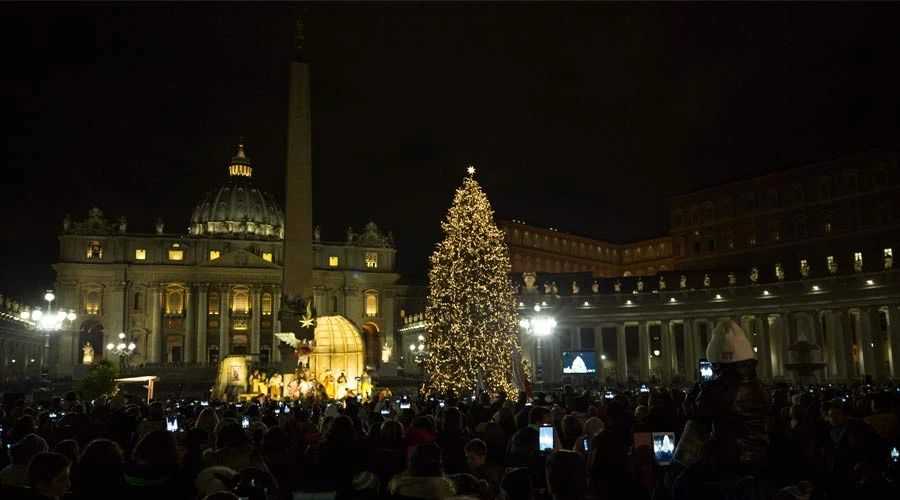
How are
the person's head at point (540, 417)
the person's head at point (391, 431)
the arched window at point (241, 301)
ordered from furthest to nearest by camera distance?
the arched window at point (241, 301), the person's head at point (540, 417), the person's head at point (391, 431)

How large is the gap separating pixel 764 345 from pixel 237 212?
102358 millimetres

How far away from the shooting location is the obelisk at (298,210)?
3584 cm

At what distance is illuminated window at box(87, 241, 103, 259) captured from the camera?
112 metres

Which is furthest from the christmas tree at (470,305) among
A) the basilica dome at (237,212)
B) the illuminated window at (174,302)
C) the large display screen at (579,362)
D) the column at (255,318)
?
the basilica dome at (237,212)

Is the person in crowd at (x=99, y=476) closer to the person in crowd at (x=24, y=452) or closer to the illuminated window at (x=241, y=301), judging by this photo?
the person in crowd at (x=24, y=452)

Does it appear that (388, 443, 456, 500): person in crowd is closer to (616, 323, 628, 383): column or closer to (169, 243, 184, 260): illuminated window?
(616, 323, 628, 383): column

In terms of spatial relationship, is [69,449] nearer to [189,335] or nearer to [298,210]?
[298,210]

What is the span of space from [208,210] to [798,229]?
10015 cm

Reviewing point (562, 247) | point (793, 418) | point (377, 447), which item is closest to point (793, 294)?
point (793, 418)

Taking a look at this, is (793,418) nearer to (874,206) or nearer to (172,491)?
(172,491)

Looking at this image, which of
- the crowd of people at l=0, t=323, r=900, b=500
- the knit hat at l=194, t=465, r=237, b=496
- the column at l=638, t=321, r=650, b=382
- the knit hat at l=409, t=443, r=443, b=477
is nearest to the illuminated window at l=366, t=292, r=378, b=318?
the column at l=638, t=321, r=650, b=382

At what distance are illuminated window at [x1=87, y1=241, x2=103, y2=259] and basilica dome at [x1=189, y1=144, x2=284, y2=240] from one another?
27.6 metres

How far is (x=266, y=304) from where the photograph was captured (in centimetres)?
11944

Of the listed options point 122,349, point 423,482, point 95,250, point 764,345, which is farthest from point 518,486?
point 95,250
